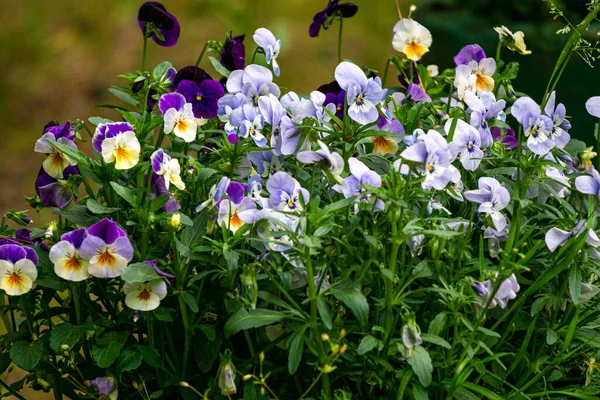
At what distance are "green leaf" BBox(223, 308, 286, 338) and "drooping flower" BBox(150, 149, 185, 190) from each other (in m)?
0.23

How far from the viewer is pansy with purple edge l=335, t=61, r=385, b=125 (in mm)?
1284

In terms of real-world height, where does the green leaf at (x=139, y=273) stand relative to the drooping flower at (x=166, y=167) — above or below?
below

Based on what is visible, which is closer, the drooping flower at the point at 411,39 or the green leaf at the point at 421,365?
the green leaf at the point at 421,365

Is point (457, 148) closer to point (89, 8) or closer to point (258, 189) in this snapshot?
point (258, 189)

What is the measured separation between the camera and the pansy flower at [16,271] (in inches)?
49.0

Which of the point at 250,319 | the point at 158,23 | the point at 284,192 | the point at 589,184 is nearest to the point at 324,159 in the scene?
the point at 284,192

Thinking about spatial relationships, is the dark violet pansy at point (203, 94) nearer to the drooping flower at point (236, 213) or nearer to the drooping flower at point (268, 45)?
the drooping flower at point (268, 45)

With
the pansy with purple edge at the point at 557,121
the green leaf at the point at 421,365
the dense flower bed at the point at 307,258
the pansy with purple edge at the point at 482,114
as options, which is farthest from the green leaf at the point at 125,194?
the pansy with purple edge at the point at 557,121

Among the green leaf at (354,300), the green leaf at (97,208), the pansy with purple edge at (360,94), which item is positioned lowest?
the green leaf at (97,208)

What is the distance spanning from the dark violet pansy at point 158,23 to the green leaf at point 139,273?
1.76 ft

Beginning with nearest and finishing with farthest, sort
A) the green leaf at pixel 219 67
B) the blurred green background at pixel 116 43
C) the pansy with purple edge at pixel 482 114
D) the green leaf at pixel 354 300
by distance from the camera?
the green leaf at pixel 354 300 < the pansy with purple edge at pixel 482 114 < the green leaf at pixel 219 67 < the blurred green background at pixel 116 43

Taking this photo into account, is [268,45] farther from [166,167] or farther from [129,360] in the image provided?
[129,360]

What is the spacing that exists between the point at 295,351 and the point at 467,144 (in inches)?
18.0

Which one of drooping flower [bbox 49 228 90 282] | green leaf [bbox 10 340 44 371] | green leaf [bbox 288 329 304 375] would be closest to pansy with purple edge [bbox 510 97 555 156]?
green leaf [bbox 288 329 304 375]
